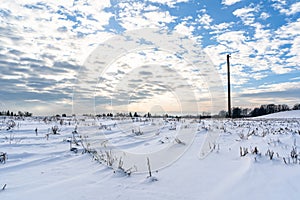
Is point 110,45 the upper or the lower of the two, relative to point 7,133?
upper

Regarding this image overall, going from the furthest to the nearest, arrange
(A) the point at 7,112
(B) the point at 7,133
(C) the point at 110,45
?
(A) the point at 7,112, (C) the point at 110,45, (B) the point at 7,133

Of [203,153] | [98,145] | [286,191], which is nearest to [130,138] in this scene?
[98,145]

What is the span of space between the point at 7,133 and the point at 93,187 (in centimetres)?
443

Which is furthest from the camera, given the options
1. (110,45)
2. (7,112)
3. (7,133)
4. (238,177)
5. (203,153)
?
(7,112)

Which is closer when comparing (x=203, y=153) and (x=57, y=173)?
(x=57, y=173)

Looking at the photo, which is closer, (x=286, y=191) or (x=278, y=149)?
(x=286, y=191)

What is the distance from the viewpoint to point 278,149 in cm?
476

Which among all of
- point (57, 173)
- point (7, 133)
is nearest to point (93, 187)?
point (57, 173)

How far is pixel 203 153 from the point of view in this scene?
4500 millimetres

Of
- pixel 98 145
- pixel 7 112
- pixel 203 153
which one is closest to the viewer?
pixel 203 153

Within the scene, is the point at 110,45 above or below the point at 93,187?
above

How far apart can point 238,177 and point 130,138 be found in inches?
145

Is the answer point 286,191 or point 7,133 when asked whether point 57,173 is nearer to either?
point 286,191

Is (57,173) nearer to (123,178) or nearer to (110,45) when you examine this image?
(123,178)
